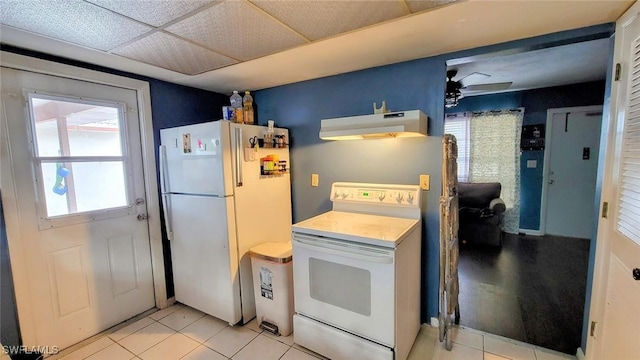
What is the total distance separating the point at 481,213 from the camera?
401 cm

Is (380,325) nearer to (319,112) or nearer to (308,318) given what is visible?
(308,318)

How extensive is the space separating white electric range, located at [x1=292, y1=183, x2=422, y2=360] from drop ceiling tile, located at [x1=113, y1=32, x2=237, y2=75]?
Answer: 1.36m

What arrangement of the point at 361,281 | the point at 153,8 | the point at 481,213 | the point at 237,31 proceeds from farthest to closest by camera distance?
the point at 481,213 < the point at 361,281 < the point at 237,31 < the point at 153,8

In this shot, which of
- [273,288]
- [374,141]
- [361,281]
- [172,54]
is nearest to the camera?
[361,281]

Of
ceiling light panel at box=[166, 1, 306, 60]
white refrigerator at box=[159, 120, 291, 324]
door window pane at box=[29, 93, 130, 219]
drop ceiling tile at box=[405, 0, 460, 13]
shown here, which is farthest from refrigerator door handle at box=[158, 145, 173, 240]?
drop ceiling tile at box=[405, 0, 460, 13]

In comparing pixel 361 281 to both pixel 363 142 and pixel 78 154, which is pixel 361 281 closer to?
pixel 363 142

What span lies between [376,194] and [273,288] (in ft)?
3.68

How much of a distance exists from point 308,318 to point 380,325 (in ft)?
1.79

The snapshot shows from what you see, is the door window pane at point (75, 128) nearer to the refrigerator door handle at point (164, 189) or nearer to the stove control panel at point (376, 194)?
the refrigerator door handle at point (164, 189)

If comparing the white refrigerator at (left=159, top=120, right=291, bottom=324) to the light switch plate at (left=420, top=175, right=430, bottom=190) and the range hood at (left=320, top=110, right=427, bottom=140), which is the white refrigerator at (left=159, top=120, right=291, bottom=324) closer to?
the range hood at (left=320, top=110, right=427, bottom=140)

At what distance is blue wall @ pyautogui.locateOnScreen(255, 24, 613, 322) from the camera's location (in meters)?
2.07

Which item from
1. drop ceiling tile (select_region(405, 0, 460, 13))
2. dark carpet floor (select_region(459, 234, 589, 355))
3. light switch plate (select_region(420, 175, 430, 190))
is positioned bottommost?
dark carpet floor (select_region(459, 234, 589, 355))

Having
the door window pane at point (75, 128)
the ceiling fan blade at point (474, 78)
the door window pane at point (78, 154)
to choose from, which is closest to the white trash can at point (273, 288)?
the door window pane at point (78, 154)

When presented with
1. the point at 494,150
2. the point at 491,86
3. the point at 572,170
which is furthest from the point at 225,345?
the point at 572,170
